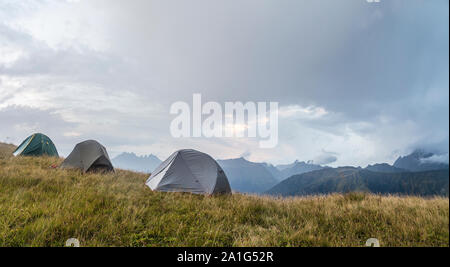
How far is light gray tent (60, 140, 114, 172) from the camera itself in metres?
11.6

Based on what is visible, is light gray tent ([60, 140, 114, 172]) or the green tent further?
the green tent

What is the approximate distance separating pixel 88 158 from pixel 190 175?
714 centimetres

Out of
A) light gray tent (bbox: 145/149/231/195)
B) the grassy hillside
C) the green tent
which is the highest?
the green tent

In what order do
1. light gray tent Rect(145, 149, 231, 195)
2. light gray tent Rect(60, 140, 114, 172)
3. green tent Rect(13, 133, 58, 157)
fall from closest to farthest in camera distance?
light gray tent Rect(145, 149, 231, 195) < light gray tent Rect(60, 140, 114, 172) < green tent Rect(13, 133, 58, 157)

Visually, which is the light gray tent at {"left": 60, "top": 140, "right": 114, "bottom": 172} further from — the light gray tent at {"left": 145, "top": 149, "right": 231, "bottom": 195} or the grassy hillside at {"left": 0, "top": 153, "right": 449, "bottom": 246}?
the grassy hillside at {"left": 0, "top": 153, "right": 449, "bottom": 246}

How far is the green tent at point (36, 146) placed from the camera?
16.0m

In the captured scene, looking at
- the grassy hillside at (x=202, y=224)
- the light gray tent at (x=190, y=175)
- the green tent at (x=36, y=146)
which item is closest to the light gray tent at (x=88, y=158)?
the light gray tent at (x=190, y=175)

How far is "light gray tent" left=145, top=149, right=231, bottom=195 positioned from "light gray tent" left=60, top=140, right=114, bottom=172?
440cm

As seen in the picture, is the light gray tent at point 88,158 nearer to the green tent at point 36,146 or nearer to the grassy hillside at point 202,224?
the grassy hillside at point 202,224

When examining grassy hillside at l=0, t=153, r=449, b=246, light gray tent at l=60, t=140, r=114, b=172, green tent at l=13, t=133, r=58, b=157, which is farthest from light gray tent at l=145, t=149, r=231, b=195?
green tent at l=13, t=133, r=58, b=157
